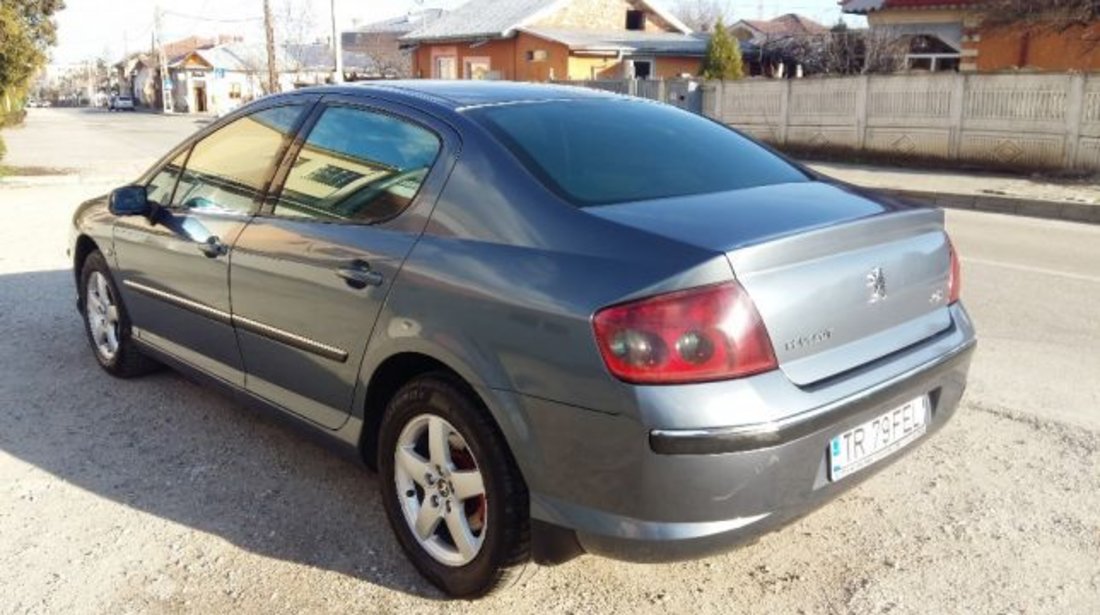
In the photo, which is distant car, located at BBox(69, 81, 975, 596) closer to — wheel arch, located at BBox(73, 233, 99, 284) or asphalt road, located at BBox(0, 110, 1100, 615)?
asphalt road, located at BBox(0, 110, 1100, 615)

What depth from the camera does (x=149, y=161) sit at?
19938 millimetres

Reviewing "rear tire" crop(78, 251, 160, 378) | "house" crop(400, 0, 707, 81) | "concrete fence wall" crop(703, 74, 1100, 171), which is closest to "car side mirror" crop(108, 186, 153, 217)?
"rear tire" crop(78, 251, 160, 378)

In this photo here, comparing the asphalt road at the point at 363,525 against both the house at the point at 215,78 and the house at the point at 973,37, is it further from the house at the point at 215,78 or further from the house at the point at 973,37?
the house at the point at 215,78

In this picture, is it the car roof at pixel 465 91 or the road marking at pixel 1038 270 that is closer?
the car roof at pixel 465 91

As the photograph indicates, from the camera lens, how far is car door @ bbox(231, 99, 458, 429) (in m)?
2.93

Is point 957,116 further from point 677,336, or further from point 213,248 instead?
point 677,336

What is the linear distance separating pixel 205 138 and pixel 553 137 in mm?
1839

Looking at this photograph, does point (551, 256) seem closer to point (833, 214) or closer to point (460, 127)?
point (460, 127)

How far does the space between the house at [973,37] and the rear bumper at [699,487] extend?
62.5ft

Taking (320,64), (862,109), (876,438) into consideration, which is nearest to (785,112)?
(862,109)

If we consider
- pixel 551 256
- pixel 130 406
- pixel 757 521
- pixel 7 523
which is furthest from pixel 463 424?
pixel 130 406

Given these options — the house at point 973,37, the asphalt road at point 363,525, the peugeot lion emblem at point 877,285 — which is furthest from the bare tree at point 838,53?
the peugeot lion emblem at point 877,285

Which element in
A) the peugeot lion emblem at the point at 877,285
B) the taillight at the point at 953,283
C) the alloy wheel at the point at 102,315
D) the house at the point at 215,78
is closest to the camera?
the peugeot lion emblem at the point at 877,285

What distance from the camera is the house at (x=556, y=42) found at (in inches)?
1394
